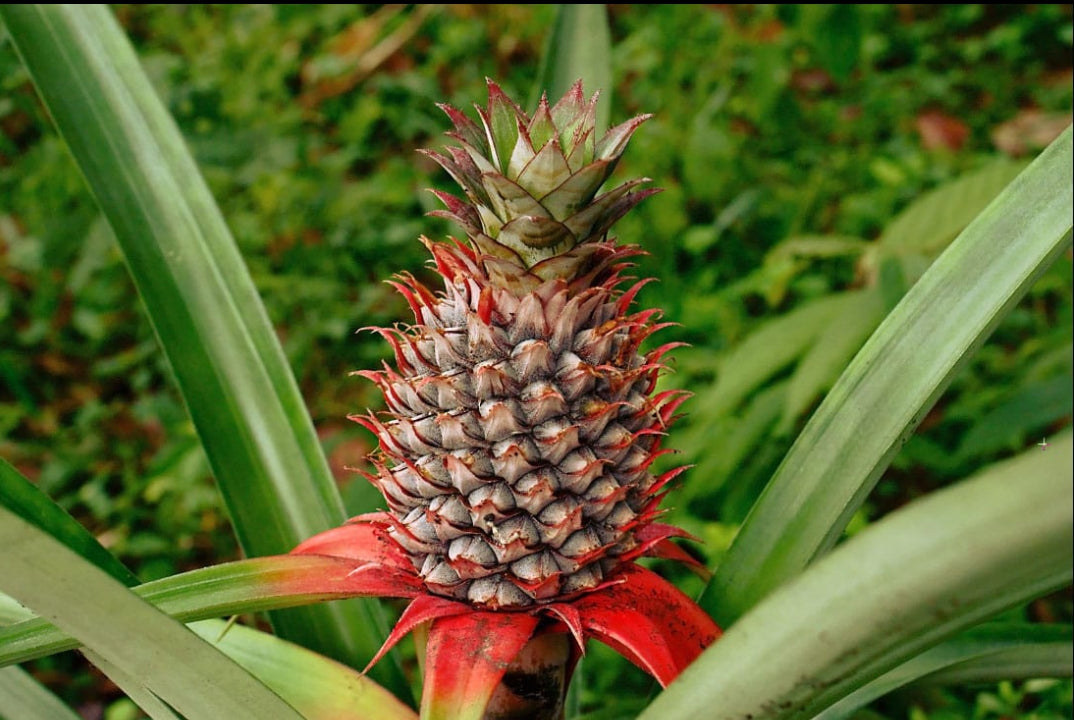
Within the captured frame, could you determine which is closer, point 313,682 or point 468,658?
point 468,658

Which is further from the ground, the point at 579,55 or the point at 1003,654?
the point at 579,55

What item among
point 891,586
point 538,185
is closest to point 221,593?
point 538,185

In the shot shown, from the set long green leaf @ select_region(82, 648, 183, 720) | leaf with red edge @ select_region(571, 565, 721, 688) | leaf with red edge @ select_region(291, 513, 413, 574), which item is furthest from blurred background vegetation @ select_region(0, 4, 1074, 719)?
long green leaf @ select_region(82, 648, 183, 720)

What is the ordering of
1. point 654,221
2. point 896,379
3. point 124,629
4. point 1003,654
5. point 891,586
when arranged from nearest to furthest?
point 891,586 < point 124,629 < point 896,379 < point 1003,654 < point 654,221

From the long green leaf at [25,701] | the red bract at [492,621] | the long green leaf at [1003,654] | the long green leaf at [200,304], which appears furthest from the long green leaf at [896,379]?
the long green leaf at [25,701]

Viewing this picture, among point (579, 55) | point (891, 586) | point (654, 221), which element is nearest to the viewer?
point (891, 586)

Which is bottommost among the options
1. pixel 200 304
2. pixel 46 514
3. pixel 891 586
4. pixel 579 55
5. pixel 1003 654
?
pixel 1003 654

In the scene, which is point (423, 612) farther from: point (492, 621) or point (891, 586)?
point (891, 586)
